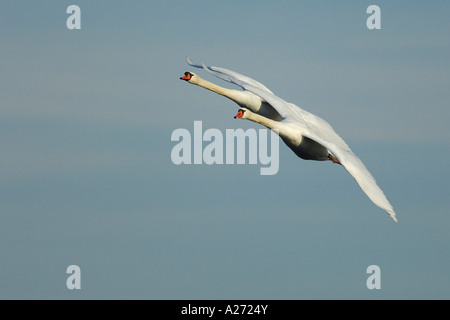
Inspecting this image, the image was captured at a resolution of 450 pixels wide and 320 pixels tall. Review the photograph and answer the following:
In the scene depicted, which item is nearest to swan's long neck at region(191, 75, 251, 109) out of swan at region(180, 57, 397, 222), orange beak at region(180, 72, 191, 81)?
swan at region(180, 57, 397, 222)

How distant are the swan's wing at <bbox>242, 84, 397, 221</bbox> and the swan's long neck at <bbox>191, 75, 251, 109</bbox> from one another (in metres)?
0.34

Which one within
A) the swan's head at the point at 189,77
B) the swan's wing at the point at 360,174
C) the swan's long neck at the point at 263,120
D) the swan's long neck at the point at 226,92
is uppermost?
the swan's head at the point at 189,77

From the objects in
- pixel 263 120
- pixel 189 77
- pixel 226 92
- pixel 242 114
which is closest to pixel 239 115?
→ pixel 242 114

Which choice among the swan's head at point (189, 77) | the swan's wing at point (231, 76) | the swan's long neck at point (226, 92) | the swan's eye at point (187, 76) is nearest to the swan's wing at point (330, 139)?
the swan's long neck at point (226, 92)

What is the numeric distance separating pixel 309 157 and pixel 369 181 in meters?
3.94

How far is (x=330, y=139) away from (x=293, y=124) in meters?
2.05

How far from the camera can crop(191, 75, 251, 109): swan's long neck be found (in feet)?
125

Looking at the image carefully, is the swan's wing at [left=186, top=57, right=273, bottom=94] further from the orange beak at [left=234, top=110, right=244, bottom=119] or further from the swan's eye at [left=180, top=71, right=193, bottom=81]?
the orange beak at [left=234, top=110, right=244, bottom=119]

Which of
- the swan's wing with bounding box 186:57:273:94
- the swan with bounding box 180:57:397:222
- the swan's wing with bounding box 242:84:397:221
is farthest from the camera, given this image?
the swan's wing with bounding box 186:57:273:94

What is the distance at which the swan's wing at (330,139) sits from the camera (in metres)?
31.8

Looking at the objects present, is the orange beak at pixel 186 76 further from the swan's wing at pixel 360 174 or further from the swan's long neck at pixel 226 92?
the swan's wing at pixel 360 174

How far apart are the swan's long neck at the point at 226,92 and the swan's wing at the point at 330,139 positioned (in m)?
0.34
